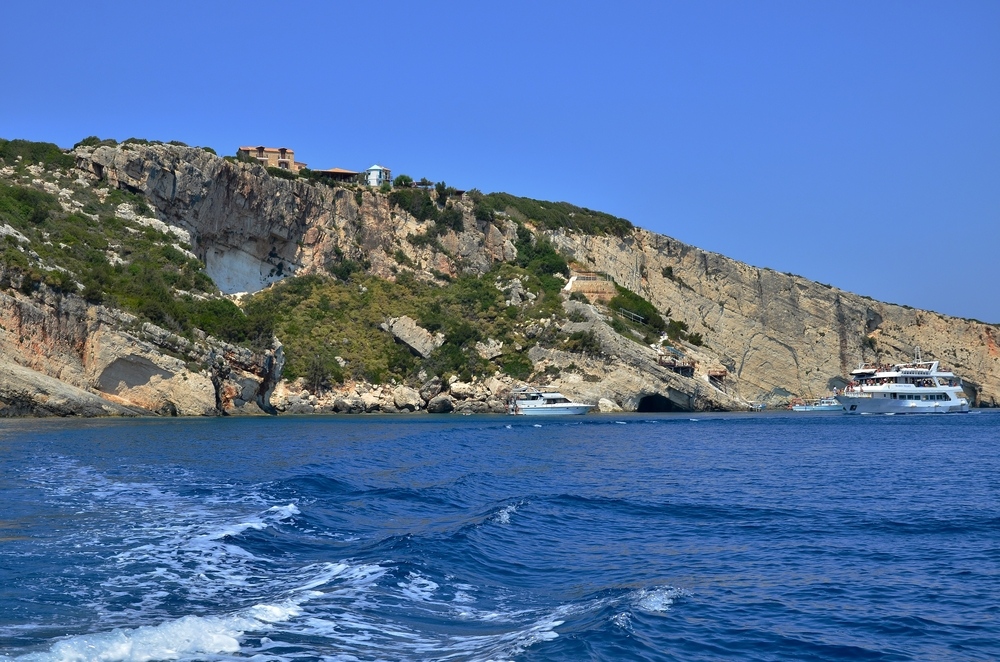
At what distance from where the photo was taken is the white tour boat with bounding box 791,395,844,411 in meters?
73.2

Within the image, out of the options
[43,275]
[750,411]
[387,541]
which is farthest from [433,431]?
[750,411]

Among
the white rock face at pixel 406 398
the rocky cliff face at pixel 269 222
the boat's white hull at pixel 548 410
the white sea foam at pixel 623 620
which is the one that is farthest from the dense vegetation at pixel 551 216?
the white sea foam at pixel 623 620

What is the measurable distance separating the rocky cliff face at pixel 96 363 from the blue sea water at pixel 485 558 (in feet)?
42.1

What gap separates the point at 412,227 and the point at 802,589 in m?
68.0

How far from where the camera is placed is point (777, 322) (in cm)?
8038

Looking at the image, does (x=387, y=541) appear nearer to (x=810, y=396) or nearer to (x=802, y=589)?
(x=802, y=589)

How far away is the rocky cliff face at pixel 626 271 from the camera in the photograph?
64.1 m

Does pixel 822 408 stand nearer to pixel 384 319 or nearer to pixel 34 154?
pixel 384 319

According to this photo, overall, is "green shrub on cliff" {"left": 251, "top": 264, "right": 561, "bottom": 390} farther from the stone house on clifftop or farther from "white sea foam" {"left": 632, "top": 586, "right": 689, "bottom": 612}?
"white sea foam" {"left": 632, "top": 586, "right": 689, "bottom": 612}

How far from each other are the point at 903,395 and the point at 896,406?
37.4 inches

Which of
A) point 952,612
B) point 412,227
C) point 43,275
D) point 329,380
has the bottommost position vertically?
point 952,612

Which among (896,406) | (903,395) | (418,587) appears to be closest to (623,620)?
(418,587)

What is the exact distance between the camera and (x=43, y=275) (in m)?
42.4

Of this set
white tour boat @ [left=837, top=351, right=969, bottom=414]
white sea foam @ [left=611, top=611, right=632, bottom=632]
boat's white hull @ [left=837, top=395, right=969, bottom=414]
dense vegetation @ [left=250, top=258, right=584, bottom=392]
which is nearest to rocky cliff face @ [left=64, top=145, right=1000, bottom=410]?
dense vegetation @ [left=250, top=258, right=584, bottom=392]
